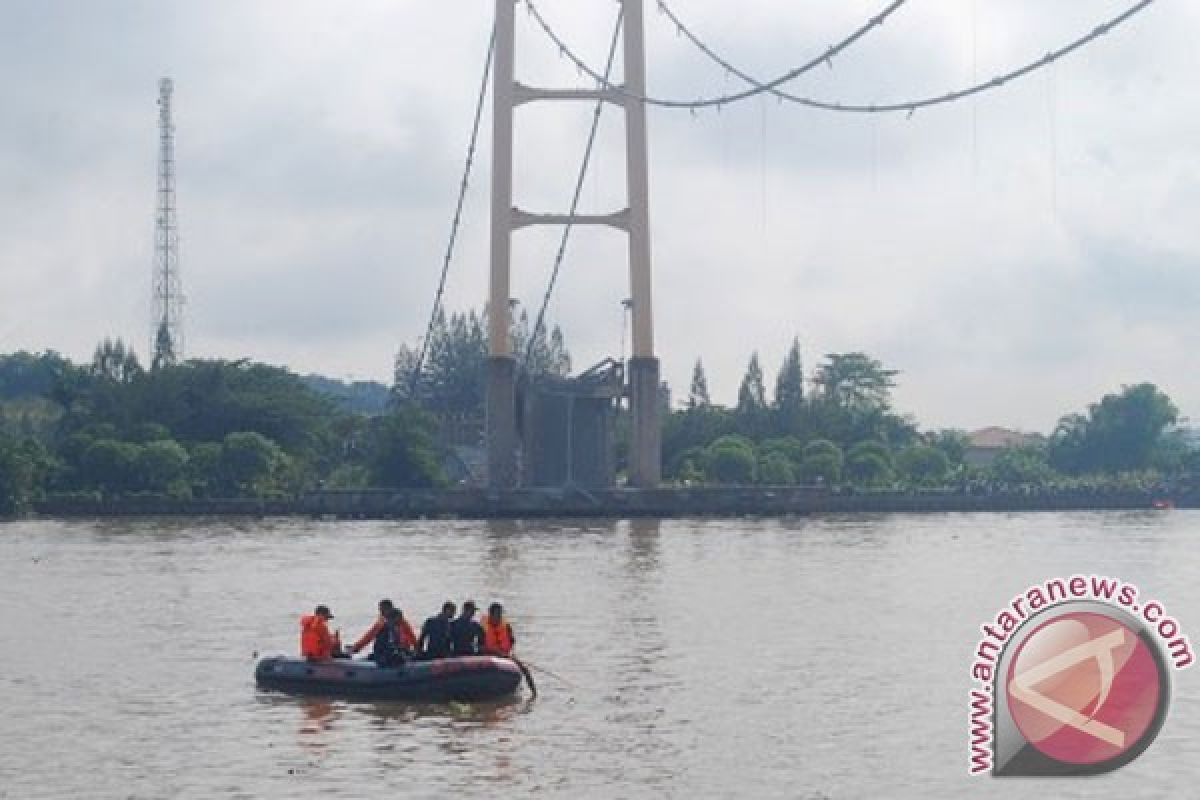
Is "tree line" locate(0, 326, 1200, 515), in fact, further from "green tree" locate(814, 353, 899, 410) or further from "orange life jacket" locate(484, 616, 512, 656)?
"orange life jacket" locate(484, 616, 512, 656)

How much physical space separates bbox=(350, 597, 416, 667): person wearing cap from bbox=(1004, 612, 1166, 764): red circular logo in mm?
7857

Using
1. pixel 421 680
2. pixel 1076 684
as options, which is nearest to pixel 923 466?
pixel 421 680

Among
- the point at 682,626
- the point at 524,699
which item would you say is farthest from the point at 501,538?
the point at 524,699

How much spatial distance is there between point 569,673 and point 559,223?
4389 centimetres

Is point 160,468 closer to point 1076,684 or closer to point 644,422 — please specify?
point 644,422

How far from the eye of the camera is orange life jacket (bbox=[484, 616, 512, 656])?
78.9ft

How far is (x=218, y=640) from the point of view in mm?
30891

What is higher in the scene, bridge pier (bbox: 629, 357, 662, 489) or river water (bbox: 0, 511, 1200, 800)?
bridge pier (bbox: 629, 357, 662, 489)

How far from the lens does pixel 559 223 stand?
70.2 metres

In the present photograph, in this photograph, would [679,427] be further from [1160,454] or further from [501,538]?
[501,538]

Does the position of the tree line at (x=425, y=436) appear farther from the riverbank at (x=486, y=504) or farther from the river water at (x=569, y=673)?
the river water at (x=569, y=673)

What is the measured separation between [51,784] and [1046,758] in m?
8.00

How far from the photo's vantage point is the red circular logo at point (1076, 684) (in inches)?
550

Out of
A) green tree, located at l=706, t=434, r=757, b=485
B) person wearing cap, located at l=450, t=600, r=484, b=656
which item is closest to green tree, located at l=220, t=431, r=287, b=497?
green tree, located at l=706, t=434, r=757, b=485
